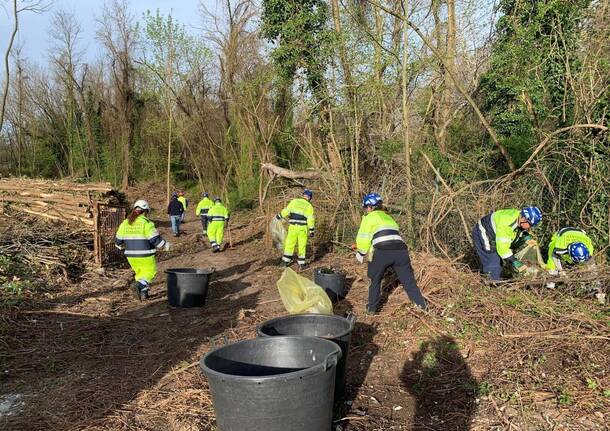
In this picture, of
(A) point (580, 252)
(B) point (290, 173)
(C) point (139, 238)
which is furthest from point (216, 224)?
(A) point (580, 252)

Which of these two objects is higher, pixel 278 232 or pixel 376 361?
pixel 278 232

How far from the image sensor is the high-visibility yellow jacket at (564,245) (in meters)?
6.61

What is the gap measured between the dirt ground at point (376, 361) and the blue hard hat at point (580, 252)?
70 centimetres

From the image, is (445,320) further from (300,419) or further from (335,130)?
(335,130)

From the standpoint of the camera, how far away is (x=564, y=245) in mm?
6684

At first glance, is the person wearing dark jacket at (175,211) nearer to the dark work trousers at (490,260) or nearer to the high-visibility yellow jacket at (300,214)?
the high-visibility yellow jacket at (300,214)

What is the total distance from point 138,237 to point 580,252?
242 inches

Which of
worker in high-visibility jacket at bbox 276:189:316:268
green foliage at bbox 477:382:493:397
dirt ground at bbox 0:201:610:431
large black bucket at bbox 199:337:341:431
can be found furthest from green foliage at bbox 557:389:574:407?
worker in high-visibility jacket at bbox 276:189:316:268

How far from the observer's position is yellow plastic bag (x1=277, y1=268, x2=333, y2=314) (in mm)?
5395

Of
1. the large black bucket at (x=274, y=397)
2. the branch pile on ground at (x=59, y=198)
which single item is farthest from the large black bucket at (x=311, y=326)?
the branch pile on ground at (x=59, y=198)

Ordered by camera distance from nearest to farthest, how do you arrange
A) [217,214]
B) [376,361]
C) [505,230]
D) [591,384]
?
[591,384], [376,361], [505,230], [217,214]

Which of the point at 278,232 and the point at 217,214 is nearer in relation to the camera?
the point at 278,232

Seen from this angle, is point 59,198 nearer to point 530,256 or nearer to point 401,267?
point 401,267

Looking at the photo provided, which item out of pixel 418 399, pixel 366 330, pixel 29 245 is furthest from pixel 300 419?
pixel 29 245
